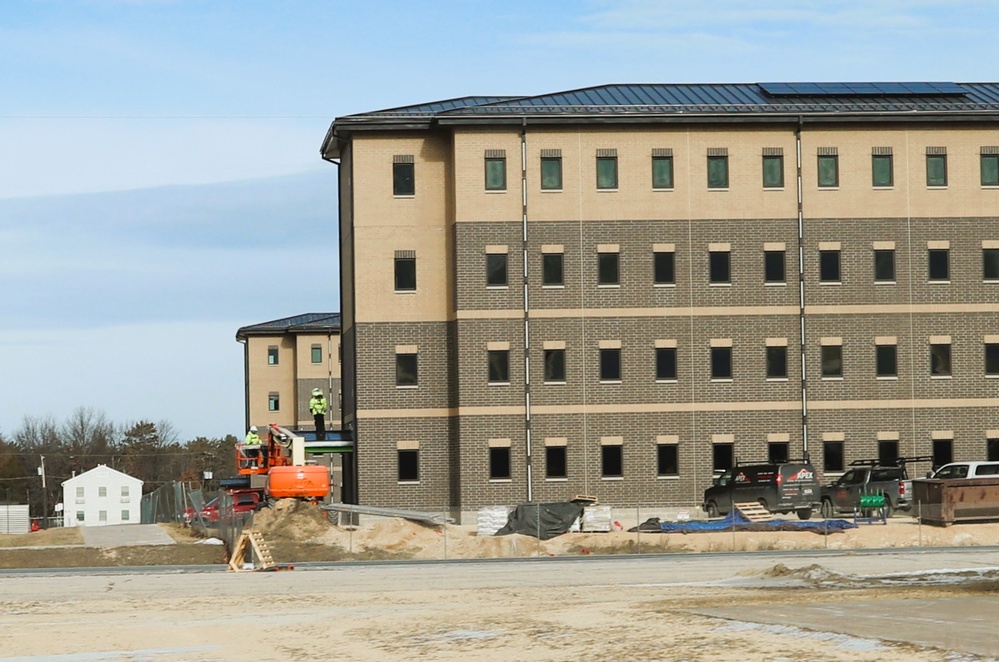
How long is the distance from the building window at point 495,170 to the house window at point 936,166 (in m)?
15.6

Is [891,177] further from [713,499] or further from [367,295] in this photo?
[367,295]

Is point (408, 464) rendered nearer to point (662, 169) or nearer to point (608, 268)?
point (608, 268)

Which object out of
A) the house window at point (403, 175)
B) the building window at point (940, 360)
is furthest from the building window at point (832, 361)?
the house window at point (403, 175)

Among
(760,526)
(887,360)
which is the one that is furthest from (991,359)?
(760,526)

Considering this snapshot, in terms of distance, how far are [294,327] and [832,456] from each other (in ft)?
163

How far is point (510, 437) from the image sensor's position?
57000mm

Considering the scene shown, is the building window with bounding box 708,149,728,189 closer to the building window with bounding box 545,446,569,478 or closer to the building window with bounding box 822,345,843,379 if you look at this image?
the building window with bounding box 822,345,843,379

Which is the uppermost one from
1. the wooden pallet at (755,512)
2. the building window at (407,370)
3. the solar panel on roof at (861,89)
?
the solar panel on roof at (861,89)

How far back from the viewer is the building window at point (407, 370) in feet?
191

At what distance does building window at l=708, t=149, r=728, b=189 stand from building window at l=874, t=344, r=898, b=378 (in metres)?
8.23

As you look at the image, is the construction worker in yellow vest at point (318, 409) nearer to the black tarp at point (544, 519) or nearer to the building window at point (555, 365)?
the building window at point (555, 365)

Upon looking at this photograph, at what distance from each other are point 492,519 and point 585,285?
38.7 ft

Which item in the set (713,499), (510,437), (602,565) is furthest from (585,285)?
(602,565)

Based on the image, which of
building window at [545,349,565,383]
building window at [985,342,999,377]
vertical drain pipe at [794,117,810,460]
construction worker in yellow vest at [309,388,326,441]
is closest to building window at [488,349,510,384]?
building window at [545,349,565,383]
